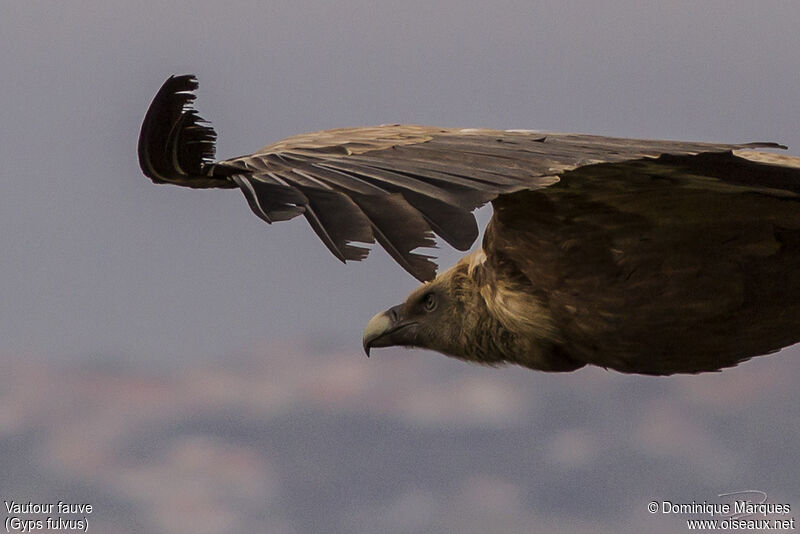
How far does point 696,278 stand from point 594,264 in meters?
0.39

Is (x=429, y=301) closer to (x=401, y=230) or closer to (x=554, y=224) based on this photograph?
(x=554, y=224)

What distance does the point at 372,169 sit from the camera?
11.5 ft

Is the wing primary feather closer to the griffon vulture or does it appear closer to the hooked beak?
the griffon vulture

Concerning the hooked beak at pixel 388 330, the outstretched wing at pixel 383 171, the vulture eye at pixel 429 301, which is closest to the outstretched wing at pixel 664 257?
the outstretched wing at pixel 383 171

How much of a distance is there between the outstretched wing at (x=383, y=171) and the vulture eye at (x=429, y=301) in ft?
8.81

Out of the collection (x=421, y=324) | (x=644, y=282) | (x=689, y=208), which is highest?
(x=689, y=208)

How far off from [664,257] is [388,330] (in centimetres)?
234

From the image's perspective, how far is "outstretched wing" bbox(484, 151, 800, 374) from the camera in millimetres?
4512

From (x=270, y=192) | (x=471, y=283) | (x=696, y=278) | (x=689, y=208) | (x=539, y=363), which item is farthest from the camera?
(x=471, y=283)

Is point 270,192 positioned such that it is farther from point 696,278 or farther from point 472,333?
point 472,333

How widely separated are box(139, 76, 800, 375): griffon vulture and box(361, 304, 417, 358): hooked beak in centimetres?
13

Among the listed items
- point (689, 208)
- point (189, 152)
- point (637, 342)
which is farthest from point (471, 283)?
point (189, 152)

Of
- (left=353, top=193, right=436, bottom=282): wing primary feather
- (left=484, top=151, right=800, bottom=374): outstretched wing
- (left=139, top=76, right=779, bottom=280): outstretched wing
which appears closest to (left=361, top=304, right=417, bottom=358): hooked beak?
(left=484, top=151, right=800, bottom=374): outstretched wing

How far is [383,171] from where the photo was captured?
348 centimetres
